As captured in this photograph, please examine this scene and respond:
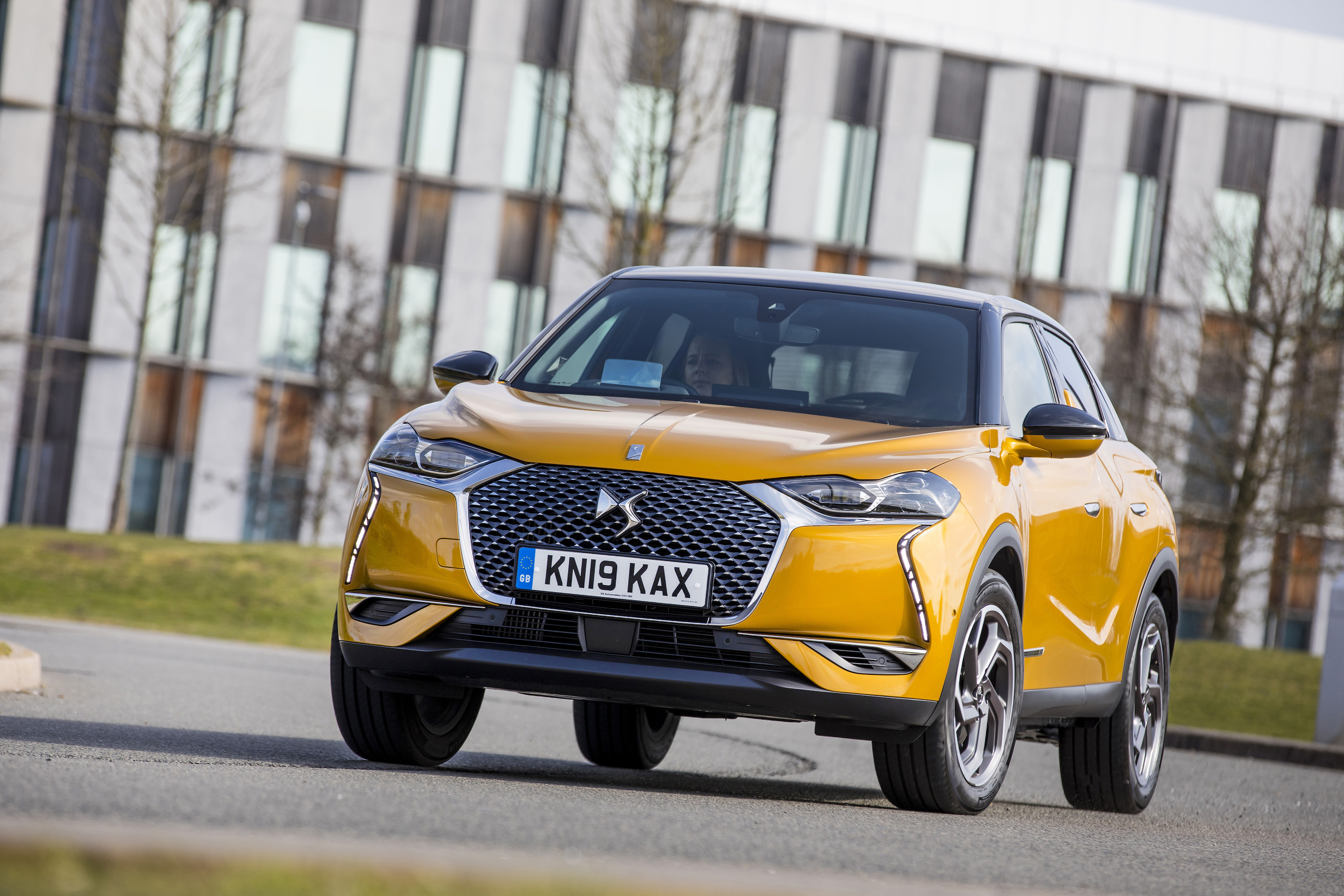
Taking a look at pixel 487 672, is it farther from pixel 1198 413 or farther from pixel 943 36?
pixel 943 36

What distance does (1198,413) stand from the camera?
27.7m

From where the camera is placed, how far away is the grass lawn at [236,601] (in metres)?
20.8

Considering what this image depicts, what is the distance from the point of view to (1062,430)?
265 inches

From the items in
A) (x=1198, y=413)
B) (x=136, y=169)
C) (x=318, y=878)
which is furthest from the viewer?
(x=136, y=169)

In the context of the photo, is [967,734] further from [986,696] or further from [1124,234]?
[1124,234]

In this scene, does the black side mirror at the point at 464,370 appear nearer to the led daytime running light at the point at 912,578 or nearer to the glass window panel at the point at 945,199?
the led daytime running light at the point at 912,578

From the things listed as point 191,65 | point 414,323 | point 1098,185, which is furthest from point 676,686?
point 1098,185

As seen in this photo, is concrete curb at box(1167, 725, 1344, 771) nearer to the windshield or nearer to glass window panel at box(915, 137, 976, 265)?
the windshield

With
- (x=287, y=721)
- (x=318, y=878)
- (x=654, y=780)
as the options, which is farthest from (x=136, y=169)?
(x=318, y=878)

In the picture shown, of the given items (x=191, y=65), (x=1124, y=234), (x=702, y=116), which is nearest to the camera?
(x=702, y=116)

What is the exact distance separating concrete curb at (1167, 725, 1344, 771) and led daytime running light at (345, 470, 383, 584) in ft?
33.4

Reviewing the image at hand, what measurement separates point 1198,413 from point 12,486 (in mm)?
21347

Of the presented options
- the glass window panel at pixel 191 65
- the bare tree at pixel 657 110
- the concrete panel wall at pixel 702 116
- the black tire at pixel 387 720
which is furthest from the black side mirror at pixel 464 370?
the glass window panel at pixel 191 65

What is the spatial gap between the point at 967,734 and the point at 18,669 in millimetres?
5365
